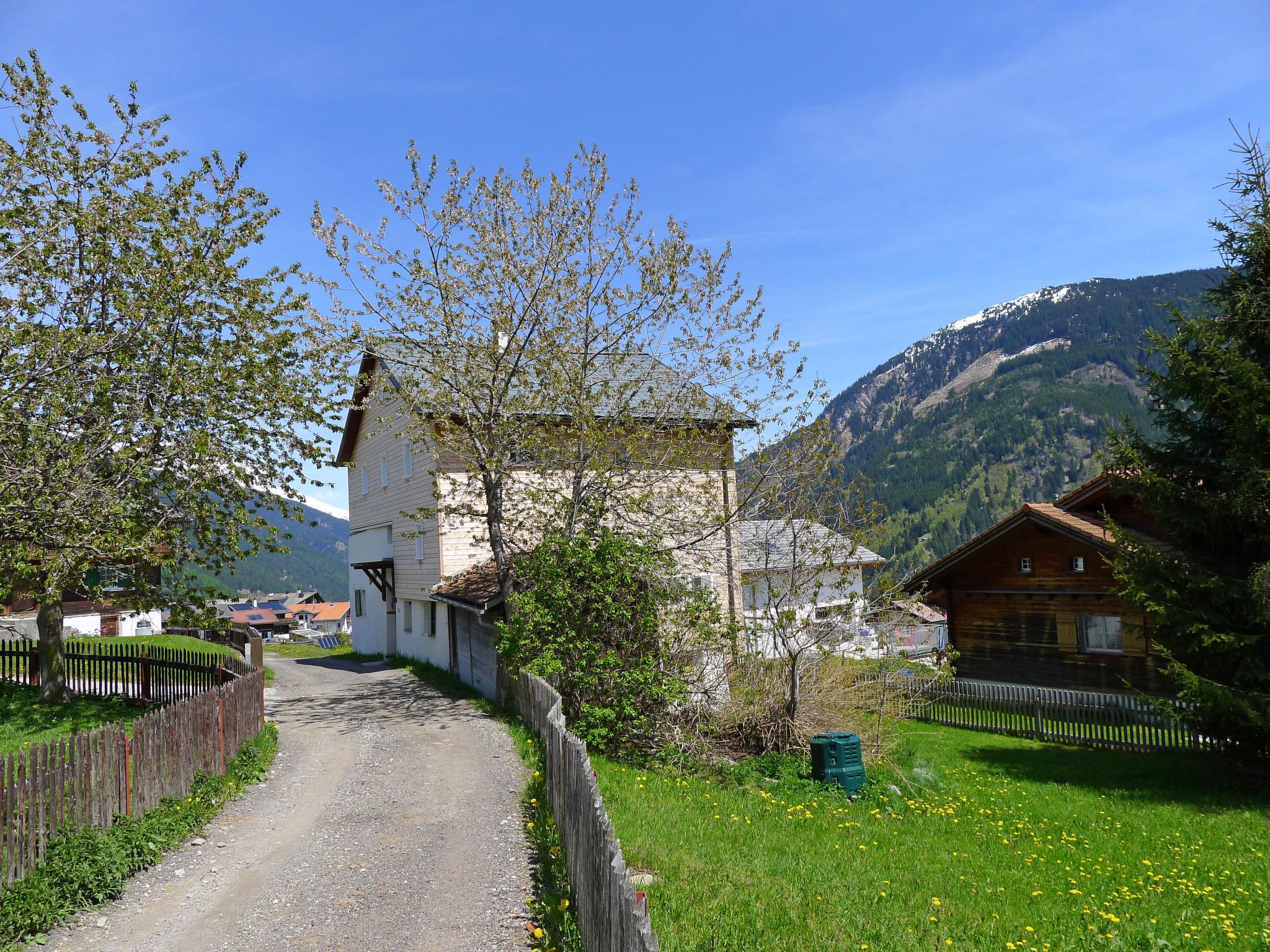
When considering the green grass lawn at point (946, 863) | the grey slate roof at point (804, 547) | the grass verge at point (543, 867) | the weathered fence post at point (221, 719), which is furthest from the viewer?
the grey slate roof at point (804, 547)

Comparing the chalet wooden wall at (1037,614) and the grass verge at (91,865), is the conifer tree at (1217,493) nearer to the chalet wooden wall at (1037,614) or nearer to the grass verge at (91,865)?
the chalet wooden wall at (1037,614)

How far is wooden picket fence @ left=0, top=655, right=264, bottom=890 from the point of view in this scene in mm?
8164

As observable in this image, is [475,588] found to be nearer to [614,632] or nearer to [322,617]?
[614,632]

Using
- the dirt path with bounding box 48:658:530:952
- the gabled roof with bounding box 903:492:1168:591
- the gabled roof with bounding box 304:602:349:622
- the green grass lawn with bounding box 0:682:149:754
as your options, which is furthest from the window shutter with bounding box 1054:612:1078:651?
the gabled roof with bounding box 304:602:349:622

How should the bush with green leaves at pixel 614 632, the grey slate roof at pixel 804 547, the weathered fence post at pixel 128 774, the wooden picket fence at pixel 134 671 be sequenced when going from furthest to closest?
the wooden picket fence at pixel 134 671 → the grey slate roof at pixel 804 547 → the bush with green leaves at pixel 614 632 → the weathered fence post at pixel 128 774

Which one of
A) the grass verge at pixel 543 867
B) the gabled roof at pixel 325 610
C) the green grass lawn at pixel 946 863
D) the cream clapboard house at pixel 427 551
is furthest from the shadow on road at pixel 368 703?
the gabled roof at pixel 325 610

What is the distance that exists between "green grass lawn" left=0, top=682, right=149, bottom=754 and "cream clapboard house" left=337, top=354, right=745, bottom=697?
24.1ft

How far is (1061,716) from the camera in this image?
22500 millimetres

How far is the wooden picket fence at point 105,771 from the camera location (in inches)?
321

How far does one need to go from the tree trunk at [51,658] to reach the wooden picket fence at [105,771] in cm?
729

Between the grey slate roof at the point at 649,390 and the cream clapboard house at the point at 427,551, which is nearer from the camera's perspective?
the grey slate roof at the point at 649,390

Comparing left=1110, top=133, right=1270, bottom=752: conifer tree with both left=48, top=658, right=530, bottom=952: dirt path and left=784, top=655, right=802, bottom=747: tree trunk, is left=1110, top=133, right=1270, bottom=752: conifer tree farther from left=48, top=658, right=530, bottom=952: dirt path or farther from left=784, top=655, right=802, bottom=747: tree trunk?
left=48, top=658, right=530, bottom=952: dirt path

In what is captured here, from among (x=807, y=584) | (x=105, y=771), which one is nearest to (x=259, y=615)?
(x=807, y=584)

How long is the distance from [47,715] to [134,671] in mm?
3377
